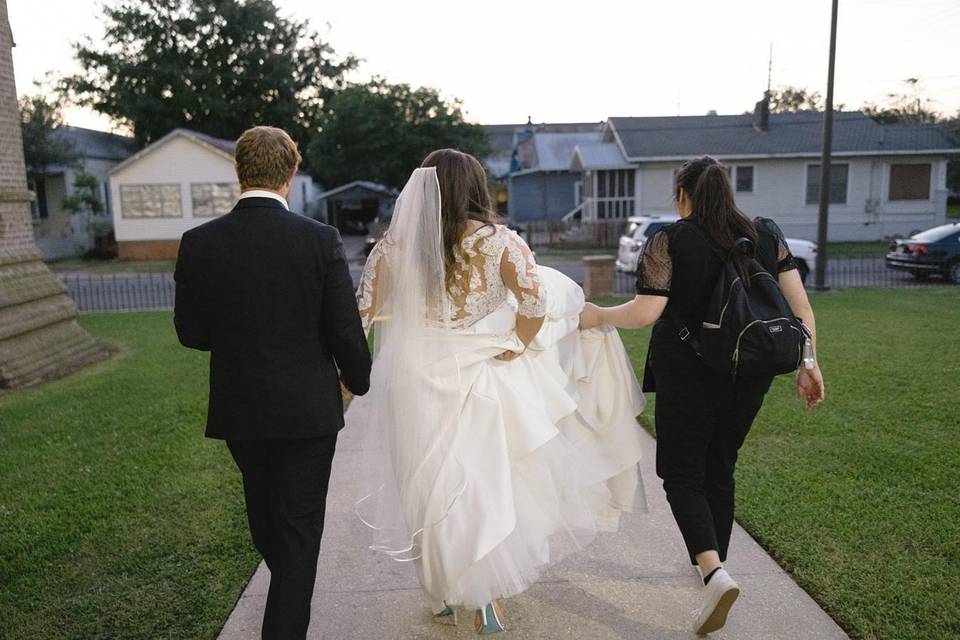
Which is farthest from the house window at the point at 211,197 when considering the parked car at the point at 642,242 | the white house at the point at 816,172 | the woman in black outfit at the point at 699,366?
the woman in black outfit at the point at 699,366

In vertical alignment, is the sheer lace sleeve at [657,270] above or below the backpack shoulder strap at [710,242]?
below

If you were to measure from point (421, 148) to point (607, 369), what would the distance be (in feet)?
105

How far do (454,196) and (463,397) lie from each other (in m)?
0.84

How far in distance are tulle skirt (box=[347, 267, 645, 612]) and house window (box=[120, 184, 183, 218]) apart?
30.8 m

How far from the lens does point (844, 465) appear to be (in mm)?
5488

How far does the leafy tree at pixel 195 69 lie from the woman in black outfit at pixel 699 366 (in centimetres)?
4399

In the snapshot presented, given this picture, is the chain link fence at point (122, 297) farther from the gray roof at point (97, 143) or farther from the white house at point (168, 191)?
the gray roof at point (97, 143)

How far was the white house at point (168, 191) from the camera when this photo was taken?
31297mm

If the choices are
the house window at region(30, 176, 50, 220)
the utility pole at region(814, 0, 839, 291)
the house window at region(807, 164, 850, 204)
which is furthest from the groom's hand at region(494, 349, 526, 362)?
the house window at region(30, 176, 50, 220)

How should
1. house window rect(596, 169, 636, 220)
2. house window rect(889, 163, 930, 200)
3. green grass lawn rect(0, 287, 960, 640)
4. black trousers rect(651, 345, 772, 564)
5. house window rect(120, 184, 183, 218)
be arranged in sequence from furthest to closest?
house window rect(596, 169, 636, 220), house window rect(889, 163, 930, 200), house window rect(120, 184, 183, 218), green grass lawn rect(0, 287, 960, 640), black trousers rect(651, 345, 772, 564)

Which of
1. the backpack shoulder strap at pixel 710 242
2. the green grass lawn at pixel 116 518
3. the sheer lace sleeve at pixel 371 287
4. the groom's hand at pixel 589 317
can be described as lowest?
the green grass lawn at pixel 116 518

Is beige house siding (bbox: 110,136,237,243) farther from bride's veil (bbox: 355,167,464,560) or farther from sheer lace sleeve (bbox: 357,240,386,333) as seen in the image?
bride's veil (bbox: 355,167,464,560)

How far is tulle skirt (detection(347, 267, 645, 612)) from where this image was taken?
10.7ft

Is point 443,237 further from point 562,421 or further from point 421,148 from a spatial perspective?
point 421,148
